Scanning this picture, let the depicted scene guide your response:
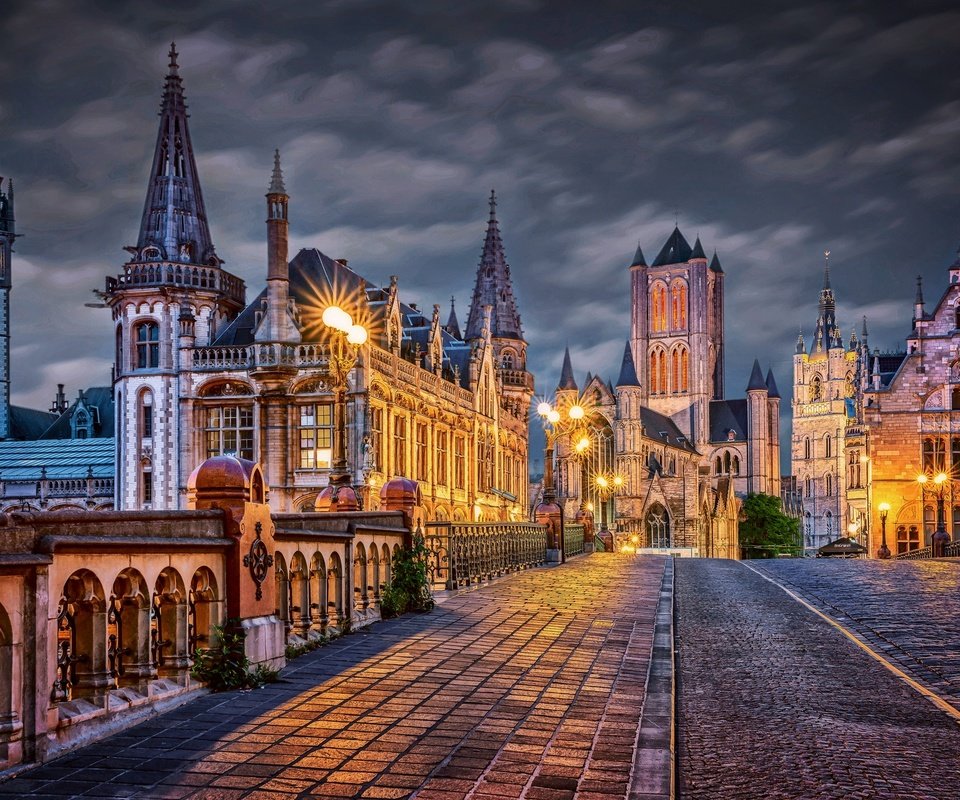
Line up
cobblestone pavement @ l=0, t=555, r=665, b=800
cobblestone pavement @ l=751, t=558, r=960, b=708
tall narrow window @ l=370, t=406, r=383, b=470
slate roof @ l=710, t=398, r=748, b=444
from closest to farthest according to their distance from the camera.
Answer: cobblestone pavement @ l=0, t=555, r=665, b=800, cobblestone pavement @ l=751, t=558, r=960, b=708, tall narrow window @ l=370, t=406, r=383, b=470, slate roof @ l=710, t=398, r=748, b=444

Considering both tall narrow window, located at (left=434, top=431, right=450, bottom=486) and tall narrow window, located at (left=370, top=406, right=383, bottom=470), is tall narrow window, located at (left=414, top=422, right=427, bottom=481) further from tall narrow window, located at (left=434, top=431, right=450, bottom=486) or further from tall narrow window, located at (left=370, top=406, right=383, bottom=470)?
tall narrow window, located at (left=370, top=406, right=383, bottom=470)

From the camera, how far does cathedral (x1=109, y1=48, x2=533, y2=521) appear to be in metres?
45.7

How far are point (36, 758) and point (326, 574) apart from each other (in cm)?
535

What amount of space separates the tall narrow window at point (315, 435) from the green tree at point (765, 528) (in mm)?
88164

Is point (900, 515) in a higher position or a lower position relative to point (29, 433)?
lower

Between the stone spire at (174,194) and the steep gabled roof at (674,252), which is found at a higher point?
the steep gabled roof at (674,252)

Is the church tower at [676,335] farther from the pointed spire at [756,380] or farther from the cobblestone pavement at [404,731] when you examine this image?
the cobblestone pavement at [404,731]

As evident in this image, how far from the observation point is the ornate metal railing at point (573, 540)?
108 ft

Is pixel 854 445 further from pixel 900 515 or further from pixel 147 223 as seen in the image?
pixel 147 223

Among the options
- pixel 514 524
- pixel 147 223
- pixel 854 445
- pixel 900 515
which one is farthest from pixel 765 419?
pixel 514 524

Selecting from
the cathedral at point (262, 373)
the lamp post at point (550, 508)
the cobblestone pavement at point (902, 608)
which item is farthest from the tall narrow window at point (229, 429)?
the cobblestone pavement at point (902, 608)

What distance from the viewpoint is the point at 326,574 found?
38.0 feet

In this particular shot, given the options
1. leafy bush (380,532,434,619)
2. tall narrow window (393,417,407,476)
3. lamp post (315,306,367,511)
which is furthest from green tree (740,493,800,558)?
leafy bush (380,532,434,619)

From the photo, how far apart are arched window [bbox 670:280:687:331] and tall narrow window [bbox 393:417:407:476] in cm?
9140
